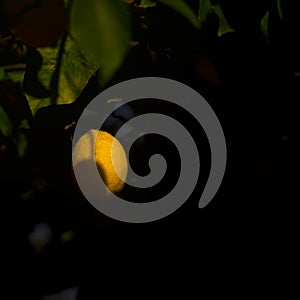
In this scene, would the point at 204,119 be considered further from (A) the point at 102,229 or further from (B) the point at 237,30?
→ (A) the point at 102,229

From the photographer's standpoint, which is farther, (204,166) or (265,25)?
(204,166)

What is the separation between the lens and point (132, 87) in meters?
0.88

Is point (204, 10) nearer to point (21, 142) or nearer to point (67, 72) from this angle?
point (67, 72)

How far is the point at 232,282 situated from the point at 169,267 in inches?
6.3

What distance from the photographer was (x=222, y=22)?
2.65 feet

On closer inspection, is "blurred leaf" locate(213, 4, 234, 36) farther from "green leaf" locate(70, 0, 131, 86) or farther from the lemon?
"green leaf" locate(70, 0, 131, 86)

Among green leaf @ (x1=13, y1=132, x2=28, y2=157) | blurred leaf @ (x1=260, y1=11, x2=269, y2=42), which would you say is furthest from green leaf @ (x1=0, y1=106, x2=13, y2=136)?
blurred leaf @ (x1=260, y1=11, x2=269, y2=42)

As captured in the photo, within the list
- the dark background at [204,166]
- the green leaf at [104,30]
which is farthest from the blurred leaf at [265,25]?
the green leaf at [104,30]

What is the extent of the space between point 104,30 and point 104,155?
0.48 m

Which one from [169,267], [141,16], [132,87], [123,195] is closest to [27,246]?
[169,267]

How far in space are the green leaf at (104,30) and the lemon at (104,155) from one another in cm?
44

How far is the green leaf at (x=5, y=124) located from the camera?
786mm

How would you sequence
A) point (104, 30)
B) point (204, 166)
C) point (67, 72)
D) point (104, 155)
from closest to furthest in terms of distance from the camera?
point (104, 30), point (67, 72), point (104, 155), point (204, 166)

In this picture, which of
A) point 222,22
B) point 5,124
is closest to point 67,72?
point 5,124
